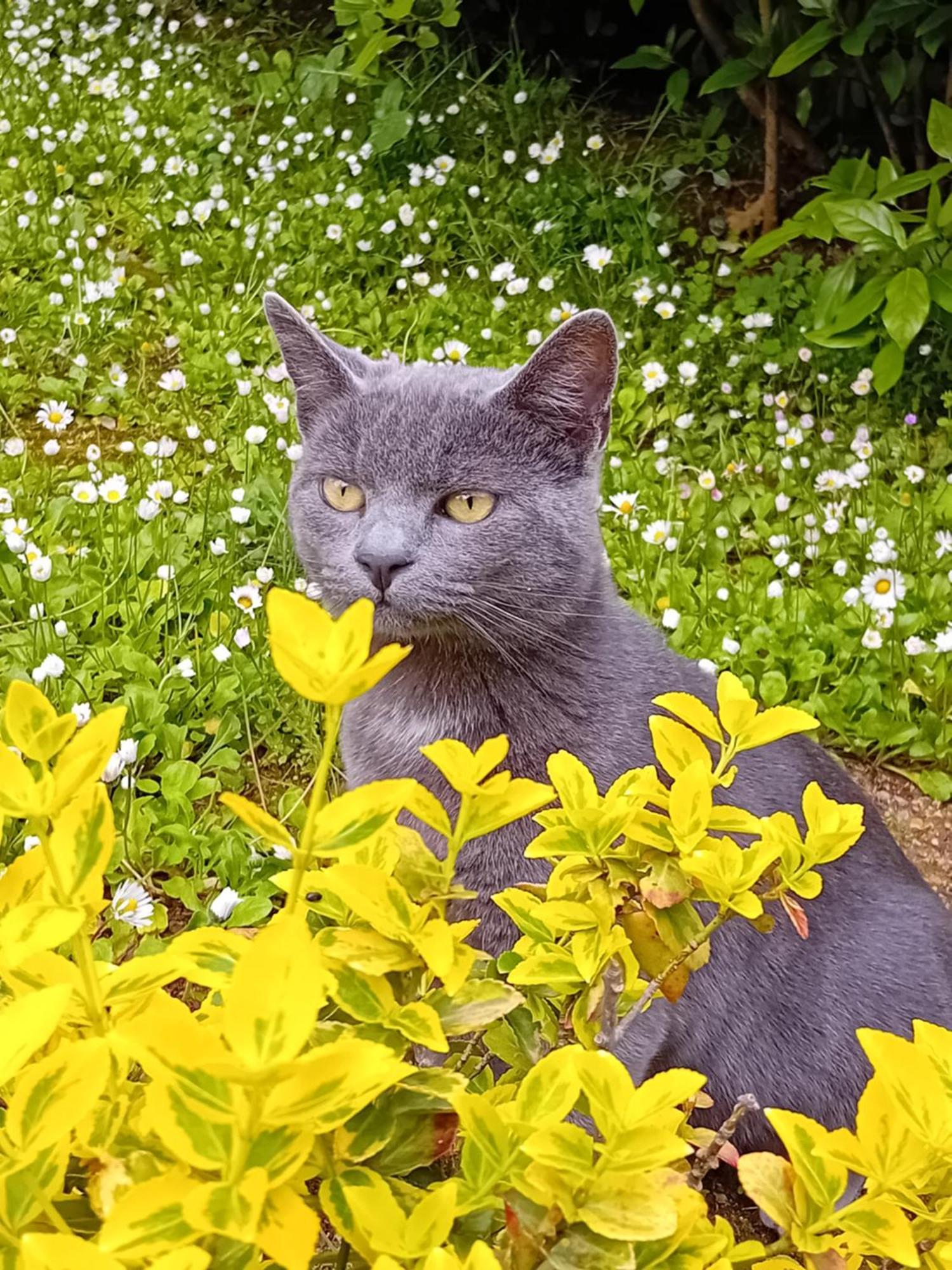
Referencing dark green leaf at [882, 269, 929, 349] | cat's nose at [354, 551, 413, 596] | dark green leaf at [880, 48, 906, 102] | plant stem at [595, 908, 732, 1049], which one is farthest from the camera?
dark green leaf at [880, 48, 906, 102]

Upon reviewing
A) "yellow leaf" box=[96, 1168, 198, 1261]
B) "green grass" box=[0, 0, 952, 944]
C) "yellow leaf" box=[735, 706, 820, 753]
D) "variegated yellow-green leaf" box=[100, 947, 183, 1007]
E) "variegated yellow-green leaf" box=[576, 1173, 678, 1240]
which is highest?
"yellow leaf" box=[735, 706, 820, 753]

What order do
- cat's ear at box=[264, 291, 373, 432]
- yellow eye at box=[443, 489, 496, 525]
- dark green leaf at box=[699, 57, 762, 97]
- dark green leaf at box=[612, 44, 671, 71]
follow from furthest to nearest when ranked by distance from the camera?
dark green leaf at box=[612, 44, 671, 71]
dark green leaf at box=[699, 57, 762, 97]
cat's ear at box=[264, 291, 373, 432]
yellow eye at box=[443, 489, 496, 525]

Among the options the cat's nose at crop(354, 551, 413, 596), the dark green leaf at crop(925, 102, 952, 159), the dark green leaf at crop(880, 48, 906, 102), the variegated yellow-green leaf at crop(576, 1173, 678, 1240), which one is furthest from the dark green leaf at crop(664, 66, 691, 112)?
the variegated yellow-green leaf at crop(576, 1173, 678, 1240)

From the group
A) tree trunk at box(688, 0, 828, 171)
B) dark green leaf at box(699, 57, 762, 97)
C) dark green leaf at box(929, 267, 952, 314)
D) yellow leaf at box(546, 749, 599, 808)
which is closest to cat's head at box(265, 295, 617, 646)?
yellow leaf at box(546, 749, 599, 808)

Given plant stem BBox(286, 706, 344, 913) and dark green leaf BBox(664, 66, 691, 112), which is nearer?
plant stem BBox(286, 706, 344, 913)

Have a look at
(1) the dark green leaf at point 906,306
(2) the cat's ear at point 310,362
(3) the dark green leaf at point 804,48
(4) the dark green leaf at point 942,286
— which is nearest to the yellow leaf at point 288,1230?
(2) the cat's ear at point 310,362

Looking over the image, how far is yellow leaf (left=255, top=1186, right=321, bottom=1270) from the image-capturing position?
50 centimetres

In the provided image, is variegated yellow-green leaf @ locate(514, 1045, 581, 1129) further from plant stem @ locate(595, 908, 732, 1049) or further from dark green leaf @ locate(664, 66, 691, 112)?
dark green leaf @ locate(664, 66, 691, 112)

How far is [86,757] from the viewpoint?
1.85ft

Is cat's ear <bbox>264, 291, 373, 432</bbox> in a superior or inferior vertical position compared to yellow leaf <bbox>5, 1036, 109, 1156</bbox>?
inferior

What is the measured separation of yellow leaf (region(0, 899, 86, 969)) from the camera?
538mm

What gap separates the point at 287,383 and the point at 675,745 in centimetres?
278

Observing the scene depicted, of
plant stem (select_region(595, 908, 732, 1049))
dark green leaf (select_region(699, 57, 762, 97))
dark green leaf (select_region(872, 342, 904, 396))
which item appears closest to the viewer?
plant stem (select_region(595, 908, 732, 1049))

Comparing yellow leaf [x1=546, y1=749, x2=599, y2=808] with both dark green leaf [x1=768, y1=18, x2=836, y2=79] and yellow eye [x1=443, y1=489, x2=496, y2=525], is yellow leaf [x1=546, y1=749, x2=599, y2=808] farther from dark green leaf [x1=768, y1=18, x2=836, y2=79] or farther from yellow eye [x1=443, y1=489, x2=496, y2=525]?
dark green leaf [x1=768, y1=18, x2=836, y2=79]
